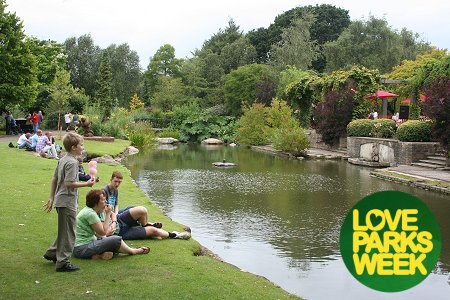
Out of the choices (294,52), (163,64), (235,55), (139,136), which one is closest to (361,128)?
(139,136)

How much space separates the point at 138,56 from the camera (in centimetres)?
6294

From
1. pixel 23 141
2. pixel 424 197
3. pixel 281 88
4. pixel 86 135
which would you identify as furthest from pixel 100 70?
pixel 424 197

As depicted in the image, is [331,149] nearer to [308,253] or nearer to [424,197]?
[424,197]

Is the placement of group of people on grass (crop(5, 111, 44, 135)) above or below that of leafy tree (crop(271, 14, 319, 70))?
below

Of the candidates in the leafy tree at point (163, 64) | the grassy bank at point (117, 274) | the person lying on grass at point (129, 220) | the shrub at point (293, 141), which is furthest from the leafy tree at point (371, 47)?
the grassy bank at point (117, 274)

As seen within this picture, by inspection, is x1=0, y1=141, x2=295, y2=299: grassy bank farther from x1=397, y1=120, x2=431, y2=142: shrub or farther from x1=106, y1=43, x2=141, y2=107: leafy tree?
x1=106, y1=43, x2=141, y2=107: leafy tree

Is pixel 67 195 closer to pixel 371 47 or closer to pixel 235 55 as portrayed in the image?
pixel 371 47

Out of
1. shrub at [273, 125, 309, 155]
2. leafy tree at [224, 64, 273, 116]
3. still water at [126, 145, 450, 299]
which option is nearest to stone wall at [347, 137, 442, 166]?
still water at [126, 145, 450, 299]

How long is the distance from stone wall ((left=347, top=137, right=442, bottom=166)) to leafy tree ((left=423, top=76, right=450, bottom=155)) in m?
2.32

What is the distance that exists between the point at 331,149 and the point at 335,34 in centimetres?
3586

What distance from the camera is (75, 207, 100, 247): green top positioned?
6.01 metres

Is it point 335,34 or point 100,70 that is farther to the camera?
point 335,34

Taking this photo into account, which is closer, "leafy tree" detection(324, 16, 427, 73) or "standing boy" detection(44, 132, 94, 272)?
"standing boy" detection(44, 132, 94, 272)

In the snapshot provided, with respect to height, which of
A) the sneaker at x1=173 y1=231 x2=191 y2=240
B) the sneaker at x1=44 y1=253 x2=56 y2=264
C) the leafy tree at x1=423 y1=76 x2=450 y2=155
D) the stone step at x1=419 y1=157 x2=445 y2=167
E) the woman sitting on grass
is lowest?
the sneaker at x1=173 y1=231 x2=191 y2=240
